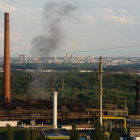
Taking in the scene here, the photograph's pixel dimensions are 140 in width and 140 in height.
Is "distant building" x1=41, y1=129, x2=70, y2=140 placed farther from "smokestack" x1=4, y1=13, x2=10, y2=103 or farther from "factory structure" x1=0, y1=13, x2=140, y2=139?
"smokestack" x1=4, y1=13, x2=10, y2=103

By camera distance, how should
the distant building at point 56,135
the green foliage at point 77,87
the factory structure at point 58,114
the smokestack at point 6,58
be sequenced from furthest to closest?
the green foliage at point 77,87
the smokestack at point 6,58
the factory structure at point 58,114
the distant building at point 56,135

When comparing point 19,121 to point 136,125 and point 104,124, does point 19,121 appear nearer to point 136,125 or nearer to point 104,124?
point 104,124

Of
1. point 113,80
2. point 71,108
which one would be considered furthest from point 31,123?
point 113,80

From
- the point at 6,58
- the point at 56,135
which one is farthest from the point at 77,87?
the point at 56,135

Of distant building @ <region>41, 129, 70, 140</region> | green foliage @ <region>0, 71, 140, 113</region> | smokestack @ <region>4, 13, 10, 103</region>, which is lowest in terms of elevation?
distant building @ <region>41, 129, 70, 140</region>

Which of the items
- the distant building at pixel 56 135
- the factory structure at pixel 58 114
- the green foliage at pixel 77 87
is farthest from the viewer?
the green foliage at pixel 77 87

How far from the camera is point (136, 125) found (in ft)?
90.3

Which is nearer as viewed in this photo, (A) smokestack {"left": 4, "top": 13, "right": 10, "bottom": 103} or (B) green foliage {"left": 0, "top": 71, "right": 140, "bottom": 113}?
(A) smokestack {"left": 4, "top": 13, "right": 10, "bottom": 103}

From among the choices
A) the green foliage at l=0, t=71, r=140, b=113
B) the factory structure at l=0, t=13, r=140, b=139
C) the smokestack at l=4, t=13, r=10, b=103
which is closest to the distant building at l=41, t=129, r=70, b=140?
the factory structure at l=0, t=13, r=140, b=139

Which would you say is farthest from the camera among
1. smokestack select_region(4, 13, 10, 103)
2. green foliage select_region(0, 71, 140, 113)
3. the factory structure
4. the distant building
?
green foliage select_region(0, 71, 140, 113)

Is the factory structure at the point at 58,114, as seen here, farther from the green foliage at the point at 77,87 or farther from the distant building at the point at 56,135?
the green foliage at the point at 77,87

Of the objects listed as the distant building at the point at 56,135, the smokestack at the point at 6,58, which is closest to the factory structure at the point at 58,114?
the smokestack at the point at 6,58

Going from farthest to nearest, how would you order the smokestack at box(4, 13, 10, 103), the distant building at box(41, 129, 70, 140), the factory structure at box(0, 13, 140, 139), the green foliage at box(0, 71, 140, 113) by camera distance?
the green foliage at box(0, 71, 140, 113), the smokestack at box(4, 13, 10, 103), the factory structure at box(0, 13, 140, 139), the distant building at box(41, 129, 70, 140)

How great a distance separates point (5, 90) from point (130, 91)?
22577mm
